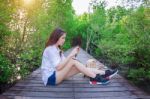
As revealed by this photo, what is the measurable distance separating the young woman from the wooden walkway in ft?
0.52

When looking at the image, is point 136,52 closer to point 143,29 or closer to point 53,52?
point 143,29

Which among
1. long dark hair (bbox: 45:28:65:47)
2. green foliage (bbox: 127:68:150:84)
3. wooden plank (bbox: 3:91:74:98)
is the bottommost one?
wooden plank (bbox: 3:91:74:98)

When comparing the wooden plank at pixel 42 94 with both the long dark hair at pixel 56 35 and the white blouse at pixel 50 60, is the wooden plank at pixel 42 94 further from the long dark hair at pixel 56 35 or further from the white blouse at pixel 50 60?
the long dark hair at pixel 56 35

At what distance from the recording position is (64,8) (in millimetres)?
16500

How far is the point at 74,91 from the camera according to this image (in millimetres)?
5883

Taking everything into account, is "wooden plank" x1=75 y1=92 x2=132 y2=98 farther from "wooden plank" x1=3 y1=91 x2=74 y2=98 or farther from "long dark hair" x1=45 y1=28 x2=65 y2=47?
"long dark hair" x1=45 y1=28 x2=65 y2=47

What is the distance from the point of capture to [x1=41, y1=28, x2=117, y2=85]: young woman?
19.6 feet

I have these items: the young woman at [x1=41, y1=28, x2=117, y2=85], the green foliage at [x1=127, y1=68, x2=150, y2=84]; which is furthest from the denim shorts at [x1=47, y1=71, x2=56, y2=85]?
the green foliage at [x1=127, y1=68, x2=150, y2=84]

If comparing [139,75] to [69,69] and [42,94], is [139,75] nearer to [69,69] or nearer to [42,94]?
[69,69]

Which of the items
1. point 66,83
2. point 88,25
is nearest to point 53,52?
point 66,83

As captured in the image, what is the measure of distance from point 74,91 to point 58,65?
0.50m

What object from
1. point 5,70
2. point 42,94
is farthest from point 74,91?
point 5,70

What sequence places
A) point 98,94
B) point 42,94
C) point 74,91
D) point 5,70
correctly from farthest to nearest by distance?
point 5,70, point 74,91, point 98,94, point 42,94

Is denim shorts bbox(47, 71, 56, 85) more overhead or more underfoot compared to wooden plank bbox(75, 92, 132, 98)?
more overhead
